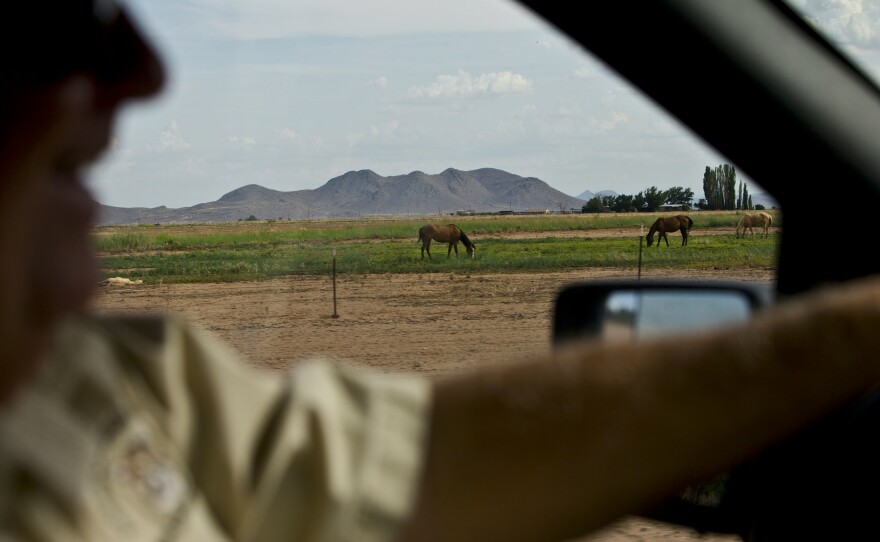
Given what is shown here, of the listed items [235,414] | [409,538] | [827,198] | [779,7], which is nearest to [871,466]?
[827,198]

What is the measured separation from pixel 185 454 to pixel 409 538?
0.75 ft

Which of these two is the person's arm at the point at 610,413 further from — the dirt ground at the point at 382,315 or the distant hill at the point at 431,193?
the distant hill at the point at 431,193

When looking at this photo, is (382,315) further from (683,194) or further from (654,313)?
(654,313)

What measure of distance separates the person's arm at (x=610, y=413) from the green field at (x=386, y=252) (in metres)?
16.6

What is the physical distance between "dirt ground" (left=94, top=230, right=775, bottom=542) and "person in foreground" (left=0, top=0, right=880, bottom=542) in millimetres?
8417

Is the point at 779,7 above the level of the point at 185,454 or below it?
above

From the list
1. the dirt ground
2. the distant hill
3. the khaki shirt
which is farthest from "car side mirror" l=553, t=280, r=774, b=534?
the distant hill

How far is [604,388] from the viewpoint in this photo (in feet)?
3.28

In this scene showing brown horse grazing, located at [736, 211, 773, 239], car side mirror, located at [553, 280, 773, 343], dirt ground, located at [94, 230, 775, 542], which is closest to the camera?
car side mirror, located at [553, 280, 773, 343]

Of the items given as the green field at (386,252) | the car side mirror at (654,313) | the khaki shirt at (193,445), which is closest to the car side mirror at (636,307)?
the car side mirror at (654,313)

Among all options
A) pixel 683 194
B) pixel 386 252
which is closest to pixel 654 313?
pixel 683 194

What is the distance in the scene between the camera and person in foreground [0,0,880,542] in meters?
0.82

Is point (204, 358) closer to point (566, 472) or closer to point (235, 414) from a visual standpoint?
point (235, 414)

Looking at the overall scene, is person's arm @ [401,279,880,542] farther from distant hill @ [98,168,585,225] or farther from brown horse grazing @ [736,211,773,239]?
distant hill @ [98,168,585,225]
